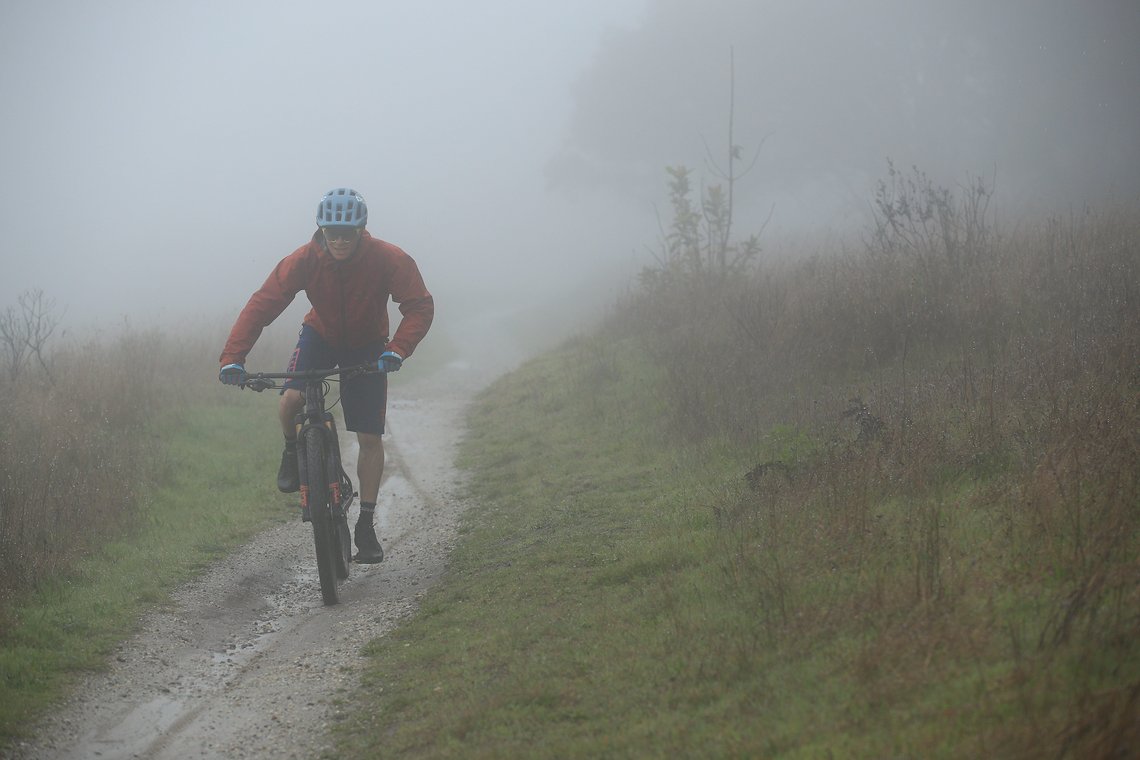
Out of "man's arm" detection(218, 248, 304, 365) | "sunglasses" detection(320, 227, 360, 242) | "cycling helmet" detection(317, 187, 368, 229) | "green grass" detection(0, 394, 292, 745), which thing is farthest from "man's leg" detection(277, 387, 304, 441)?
"green grass" detection(0, 394, 292, 745)

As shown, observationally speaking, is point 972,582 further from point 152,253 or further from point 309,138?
point 309,138

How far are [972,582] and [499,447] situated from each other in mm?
8077

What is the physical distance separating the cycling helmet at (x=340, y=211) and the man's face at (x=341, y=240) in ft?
0.16

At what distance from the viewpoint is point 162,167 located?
8850 cm

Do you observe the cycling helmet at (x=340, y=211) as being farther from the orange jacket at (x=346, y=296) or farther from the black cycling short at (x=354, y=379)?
the black cycling short at (x=354, y=379)

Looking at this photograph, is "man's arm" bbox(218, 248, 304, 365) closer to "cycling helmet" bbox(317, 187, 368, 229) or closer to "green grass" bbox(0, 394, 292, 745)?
"cycling helmet" bbox(317, 187, 368, 229)

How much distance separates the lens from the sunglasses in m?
6.34

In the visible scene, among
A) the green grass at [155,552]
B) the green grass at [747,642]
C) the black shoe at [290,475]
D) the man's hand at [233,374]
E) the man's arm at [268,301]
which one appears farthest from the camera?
the black shoe at [290,475]

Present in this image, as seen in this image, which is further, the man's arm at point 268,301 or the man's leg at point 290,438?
the man's leg at point 290,438

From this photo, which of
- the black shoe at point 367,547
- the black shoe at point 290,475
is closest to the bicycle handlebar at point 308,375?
the black shoe at point 290,475

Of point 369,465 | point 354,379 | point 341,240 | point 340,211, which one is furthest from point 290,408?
point 340,211

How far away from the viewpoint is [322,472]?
6.29 m

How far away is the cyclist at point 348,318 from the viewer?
6367 millimetres

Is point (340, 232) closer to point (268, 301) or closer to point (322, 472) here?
point (268, 301)
